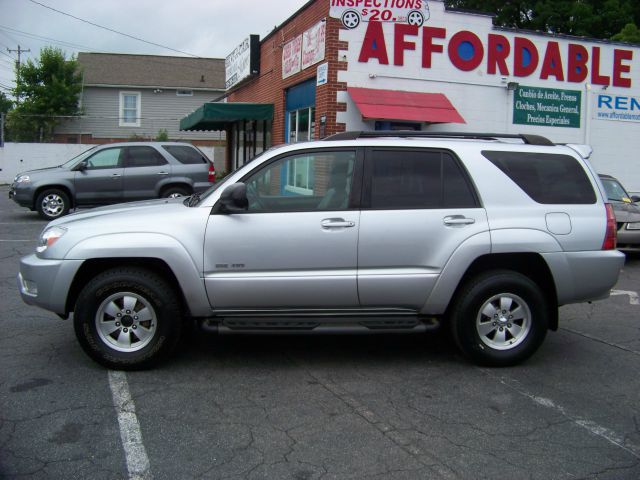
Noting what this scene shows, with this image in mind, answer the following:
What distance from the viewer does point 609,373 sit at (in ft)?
17.8

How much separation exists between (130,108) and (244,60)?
1550cm

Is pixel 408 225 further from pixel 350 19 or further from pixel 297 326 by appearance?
pixel 350 19

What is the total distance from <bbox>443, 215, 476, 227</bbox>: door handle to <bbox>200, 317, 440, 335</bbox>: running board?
89 centimetres

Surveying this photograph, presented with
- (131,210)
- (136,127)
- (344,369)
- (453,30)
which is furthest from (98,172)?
(136,127)

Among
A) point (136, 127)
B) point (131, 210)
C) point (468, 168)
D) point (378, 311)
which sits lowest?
point (378, 311)

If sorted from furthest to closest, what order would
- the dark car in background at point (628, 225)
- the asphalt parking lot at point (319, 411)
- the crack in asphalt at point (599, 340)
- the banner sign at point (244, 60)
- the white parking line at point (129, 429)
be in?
the banner sign at point (244, 60), the dark car in background at point (628, 225), the crack in asphalt at point (599, 340), the asphalt parking lot at point (319, 411), the white parking line at point (129, 429)

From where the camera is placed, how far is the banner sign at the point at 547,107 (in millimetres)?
14961

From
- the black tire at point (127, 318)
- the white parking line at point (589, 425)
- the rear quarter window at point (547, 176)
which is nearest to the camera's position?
the white parking line at point (589, 425)

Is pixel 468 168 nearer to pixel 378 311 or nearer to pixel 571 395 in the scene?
pixel 378 311

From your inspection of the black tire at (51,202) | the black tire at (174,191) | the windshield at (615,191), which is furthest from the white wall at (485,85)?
the black tire at (51,202)

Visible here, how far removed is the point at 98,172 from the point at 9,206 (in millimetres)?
5156

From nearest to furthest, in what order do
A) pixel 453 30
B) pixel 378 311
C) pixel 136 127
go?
pixel 378 311 < pixel 453 30 < pixel 136 127

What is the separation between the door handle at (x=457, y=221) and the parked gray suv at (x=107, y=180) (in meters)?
10.4

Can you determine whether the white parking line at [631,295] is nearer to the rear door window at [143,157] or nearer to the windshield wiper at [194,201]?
the windshield wiper at [194,201]
